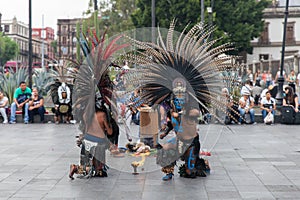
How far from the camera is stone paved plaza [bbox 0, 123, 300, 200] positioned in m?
7.12

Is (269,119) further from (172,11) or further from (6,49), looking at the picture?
(6,49)

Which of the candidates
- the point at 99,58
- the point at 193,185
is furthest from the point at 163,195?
the point at 99,58

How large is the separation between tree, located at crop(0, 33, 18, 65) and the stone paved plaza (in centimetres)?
7602

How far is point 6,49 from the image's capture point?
89.0 m

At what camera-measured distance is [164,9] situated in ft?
128

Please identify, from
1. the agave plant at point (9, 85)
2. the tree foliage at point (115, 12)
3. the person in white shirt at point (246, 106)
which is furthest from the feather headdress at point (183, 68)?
the tree foliage at point (115, 12)

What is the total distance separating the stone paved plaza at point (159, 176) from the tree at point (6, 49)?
76018mm

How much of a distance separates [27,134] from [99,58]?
653 centimetres

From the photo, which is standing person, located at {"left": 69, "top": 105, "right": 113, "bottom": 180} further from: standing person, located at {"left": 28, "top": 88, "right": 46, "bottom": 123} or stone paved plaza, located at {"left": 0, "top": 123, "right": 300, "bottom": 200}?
standing person, located at {"left": 28, "top": 88, "right": 46, "bottom": 123}

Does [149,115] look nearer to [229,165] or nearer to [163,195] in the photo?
[229,165]

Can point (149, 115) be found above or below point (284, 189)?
above

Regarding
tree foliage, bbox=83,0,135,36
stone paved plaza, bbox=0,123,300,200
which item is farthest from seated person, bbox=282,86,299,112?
tree foliage, bbox=83,0,135,36

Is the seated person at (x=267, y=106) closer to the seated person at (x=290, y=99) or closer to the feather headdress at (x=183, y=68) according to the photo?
the seated person at (x=290, y=99)

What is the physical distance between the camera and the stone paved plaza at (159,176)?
23.4 ft
